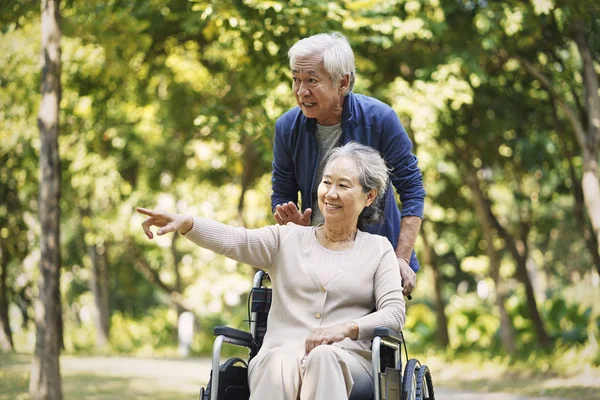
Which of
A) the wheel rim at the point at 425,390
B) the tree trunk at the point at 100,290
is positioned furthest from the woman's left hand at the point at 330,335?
the tree trunk at the point at 100,290

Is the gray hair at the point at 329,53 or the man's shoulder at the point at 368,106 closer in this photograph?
the gray hair at the point at 329,53

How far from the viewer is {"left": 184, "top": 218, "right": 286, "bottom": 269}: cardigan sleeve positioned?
3.24 m

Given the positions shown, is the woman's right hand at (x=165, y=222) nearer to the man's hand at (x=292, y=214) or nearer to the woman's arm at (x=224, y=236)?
the woman's arm at (x=224, y=236)

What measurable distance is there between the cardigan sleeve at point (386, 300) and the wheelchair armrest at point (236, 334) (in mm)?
446

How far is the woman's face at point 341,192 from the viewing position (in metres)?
3.46

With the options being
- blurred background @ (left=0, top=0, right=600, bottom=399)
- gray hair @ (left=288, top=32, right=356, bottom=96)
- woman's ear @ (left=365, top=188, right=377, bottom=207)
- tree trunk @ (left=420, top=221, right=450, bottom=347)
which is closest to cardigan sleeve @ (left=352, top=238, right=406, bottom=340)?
woman's ear @ (left=365, top=188, right=377, bottom=207)

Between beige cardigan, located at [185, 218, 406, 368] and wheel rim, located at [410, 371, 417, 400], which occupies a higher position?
beige cardigan, located at [185, 218, 406, 368]

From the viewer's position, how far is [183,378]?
35.3 ft

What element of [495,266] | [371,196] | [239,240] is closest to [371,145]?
→ [371,196]

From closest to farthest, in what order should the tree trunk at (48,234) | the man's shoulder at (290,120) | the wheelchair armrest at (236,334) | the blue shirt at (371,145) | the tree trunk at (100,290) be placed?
the wheelchair armrest at (236,334), the blue shirt at (371,145), the man's shoulder at (290,120), the tree trunk at (48,234), the tree trunk at (100,290)

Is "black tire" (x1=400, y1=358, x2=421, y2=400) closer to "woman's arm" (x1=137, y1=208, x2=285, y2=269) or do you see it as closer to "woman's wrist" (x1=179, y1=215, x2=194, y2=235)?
"woman's arm" (x1=137, y1=208, x2=285, y2=269)

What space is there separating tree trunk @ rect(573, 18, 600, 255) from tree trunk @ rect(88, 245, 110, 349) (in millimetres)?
11249

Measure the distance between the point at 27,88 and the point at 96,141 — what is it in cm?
295

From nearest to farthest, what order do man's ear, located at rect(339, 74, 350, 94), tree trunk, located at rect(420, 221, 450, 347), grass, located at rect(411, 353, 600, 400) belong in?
man's ear, located at rect(339, 74, 350, 94)
grass, located at rect(411, 353, 600, 400)
tree trunk, located at rect(420, 221, 450, 347)
